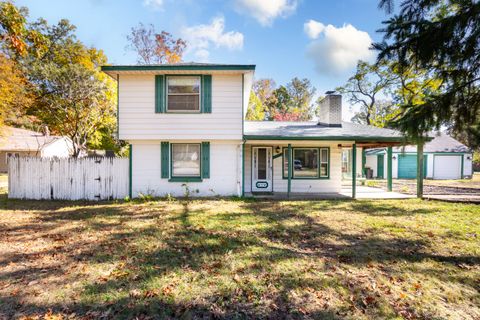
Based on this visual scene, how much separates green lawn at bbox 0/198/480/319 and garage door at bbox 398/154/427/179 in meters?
16.8

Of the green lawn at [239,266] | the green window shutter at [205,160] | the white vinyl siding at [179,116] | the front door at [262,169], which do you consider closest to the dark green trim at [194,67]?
the white vinyl siding at [179,116]

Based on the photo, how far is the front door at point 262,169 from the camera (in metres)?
12.3

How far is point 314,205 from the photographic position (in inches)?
368

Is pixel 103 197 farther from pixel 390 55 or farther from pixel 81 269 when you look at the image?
pixel 390 55

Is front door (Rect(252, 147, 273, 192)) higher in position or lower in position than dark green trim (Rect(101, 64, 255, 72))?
lower

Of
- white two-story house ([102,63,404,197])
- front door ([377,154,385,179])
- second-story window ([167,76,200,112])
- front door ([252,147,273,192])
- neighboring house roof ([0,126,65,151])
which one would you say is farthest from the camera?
neighboring house roof ([0,126,65,151])

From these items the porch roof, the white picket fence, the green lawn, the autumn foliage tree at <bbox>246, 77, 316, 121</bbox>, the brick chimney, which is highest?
the autumn foliage tree at <bbox>246, 77, 316, 121</bbox>

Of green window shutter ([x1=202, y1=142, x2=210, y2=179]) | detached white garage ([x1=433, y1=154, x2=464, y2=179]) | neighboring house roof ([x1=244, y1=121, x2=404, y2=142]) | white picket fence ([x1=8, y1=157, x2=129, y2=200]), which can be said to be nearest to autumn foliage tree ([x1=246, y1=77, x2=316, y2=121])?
detached white garage ([x1=433, y1=154, x2=464, y2=179])

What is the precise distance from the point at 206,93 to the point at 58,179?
7.18m

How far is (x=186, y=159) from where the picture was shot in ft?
35.7

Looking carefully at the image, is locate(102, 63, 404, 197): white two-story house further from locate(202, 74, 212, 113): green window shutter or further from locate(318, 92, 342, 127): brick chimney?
locate(318, 92, 342, 127): brick chimney

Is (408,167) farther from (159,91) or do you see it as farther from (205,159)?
(159,91)

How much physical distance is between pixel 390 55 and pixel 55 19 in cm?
2432

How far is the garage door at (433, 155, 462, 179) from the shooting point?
2247cm
